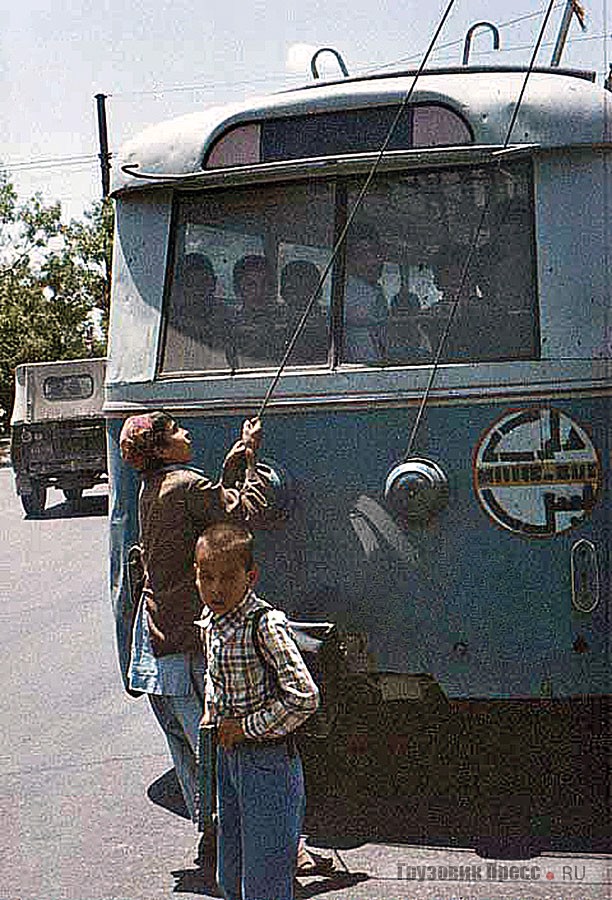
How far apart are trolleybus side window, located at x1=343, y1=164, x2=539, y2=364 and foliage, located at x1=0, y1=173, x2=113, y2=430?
25.5 meters

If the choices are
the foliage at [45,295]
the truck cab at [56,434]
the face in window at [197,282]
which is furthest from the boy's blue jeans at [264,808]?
the foliage at [45,295]

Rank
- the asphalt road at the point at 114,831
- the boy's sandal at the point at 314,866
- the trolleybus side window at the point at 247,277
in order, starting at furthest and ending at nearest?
the trolleybus side window at the point at 247,277, the boy's sandal at the point at 314,866, the asphalt road at the point at 114,831

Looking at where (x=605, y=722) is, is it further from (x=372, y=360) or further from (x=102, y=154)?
(x=102, y=154)

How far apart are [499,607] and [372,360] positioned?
39.9 inches

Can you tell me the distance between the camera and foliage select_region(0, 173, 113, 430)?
32406 mm

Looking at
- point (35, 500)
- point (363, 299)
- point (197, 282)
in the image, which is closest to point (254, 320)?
point (197, 282)

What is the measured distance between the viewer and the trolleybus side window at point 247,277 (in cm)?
572

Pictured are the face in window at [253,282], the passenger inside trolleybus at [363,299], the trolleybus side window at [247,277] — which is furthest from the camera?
the face in window at [253,282]

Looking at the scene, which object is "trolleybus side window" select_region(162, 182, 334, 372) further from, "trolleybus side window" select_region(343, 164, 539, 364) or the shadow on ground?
the shadow on ground

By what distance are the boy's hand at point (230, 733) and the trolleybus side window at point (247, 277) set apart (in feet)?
6.21

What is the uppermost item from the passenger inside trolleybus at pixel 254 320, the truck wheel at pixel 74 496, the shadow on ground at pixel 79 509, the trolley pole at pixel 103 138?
the trolley pole at pixel 103 138

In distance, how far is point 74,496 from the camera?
19.5 m

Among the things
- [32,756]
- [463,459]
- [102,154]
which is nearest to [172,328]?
[463,459]

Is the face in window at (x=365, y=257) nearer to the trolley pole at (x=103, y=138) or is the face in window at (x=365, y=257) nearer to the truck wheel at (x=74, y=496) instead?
the trolley pole at (x=103, y=138)
